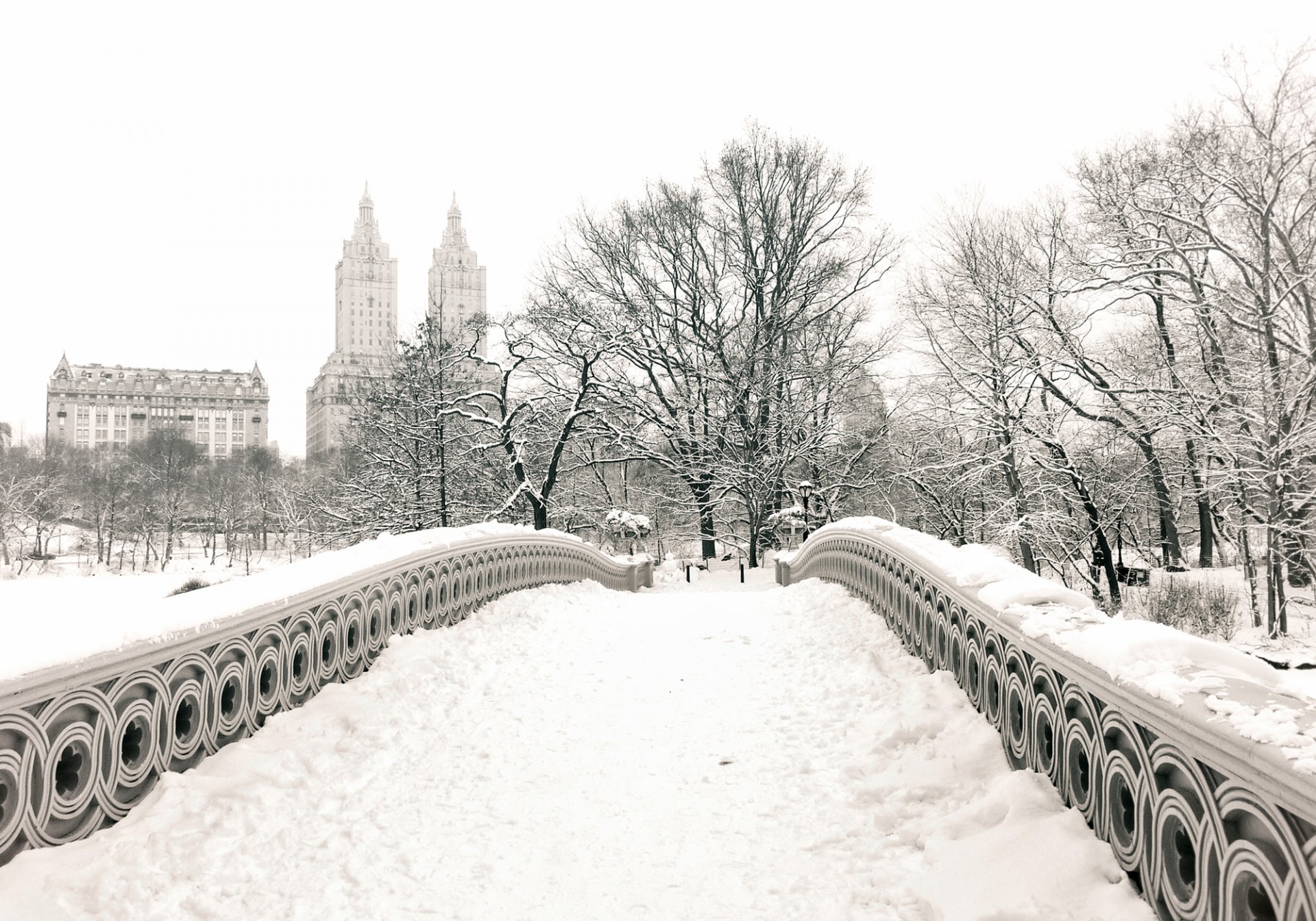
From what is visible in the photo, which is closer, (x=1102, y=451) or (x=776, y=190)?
(x=1102, y=451)

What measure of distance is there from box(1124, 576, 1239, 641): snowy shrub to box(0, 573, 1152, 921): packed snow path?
401 inches

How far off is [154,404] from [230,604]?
135 metres

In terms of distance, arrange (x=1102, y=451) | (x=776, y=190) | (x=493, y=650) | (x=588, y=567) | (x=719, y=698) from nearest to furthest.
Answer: (x=719, y=698) < (x=493, y=650) < (x=588, y=567) < (x=1102, y=451) < (x=776, y=190)

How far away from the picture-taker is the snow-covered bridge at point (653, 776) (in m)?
2.20

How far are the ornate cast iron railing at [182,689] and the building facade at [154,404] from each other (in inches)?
4709

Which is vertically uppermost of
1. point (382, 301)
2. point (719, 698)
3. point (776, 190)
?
point (382, 301)

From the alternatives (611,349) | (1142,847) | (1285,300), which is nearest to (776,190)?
(611,349)

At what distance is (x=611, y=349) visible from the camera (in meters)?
21.9

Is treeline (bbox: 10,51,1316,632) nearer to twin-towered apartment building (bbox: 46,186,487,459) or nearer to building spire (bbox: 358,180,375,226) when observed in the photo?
twin-towered apartment building (bbox: 46,186,487,459)

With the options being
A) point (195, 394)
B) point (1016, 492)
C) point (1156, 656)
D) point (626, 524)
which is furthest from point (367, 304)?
point (1156, 656)

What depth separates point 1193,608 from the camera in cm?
1443

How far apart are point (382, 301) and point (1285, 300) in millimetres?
89104

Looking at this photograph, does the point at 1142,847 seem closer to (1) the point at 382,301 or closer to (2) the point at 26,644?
(2) the point at 26,644

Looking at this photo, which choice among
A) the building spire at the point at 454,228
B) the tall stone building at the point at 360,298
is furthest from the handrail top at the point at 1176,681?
the tall stone building at the point at 360,298
